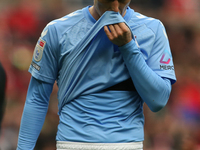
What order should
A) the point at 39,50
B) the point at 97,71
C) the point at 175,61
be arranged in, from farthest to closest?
the point at 175,61, the point at 39,50, the point at 97,71

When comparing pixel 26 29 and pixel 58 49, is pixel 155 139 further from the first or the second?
pixel 58 49

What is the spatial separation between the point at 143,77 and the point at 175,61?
364cm

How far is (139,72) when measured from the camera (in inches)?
58.1

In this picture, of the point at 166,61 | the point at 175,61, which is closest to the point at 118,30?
the point at 166,61

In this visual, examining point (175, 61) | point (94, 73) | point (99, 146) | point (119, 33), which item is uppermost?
point (119, 33)

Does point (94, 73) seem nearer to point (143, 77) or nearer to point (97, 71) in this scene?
point (97, 71)

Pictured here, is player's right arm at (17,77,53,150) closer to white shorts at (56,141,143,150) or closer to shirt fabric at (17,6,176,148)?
shirt fabric at (17,6,176,148)

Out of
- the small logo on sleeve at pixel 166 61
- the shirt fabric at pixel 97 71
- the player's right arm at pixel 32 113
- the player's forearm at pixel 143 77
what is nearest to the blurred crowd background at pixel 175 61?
the player's right arm at pixel 32 113

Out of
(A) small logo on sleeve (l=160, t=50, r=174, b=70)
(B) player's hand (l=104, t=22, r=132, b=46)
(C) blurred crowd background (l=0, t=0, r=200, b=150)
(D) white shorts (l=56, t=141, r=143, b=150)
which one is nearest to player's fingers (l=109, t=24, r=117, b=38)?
(B) player's hand (l=104, t=22, r=132, b=46)

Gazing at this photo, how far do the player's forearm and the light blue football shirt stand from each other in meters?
0.08

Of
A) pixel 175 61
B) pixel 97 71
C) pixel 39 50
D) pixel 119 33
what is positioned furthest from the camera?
pixel 175 61

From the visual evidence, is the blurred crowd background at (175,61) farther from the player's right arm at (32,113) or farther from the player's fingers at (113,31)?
the player's fingers at (113,31)

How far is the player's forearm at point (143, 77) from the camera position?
1477 mm

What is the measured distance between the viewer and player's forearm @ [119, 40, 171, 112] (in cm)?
148
